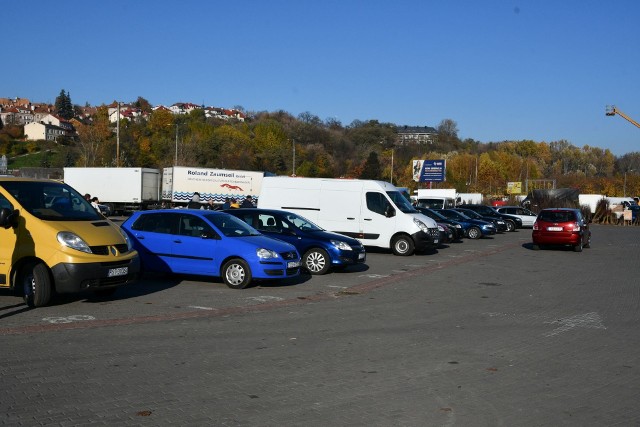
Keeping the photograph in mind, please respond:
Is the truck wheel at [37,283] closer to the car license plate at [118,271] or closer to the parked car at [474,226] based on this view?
the car license plate at [118,271]

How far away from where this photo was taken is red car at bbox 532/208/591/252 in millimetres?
23766

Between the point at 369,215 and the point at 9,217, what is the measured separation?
12.8 meters

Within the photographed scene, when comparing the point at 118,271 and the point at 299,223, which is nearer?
the point at 118,271

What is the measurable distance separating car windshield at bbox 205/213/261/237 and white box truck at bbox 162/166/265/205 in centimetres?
3358

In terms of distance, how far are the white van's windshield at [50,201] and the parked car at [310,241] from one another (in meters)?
5.29

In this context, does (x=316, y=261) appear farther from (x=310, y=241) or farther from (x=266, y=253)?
(x=266, y=253)

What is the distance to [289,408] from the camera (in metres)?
5.57

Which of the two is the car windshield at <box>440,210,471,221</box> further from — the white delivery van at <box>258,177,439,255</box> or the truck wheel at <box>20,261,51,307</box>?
the truck wheel at <box>20,261,51,307</box>

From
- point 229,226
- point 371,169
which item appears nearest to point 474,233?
point 229,226

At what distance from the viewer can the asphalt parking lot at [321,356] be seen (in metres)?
5.51

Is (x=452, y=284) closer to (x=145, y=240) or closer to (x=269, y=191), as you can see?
(x=145, y=240)

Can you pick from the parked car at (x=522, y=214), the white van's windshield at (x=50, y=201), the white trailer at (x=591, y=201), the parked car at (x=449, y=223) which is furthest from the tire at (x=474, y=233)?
the white trailer at (x=591, y=201)

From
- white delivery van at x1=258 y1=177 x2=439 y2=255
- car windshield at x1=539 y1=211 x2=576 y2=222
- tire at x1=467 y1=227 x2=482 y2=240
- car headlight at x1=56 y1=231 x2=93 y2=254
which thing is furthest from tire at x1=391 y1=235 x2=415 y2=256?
car headlight at x1=56 y1=231 x2=93 y2=254

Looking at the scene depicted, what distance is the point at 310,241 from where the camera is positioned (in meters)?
15.4
